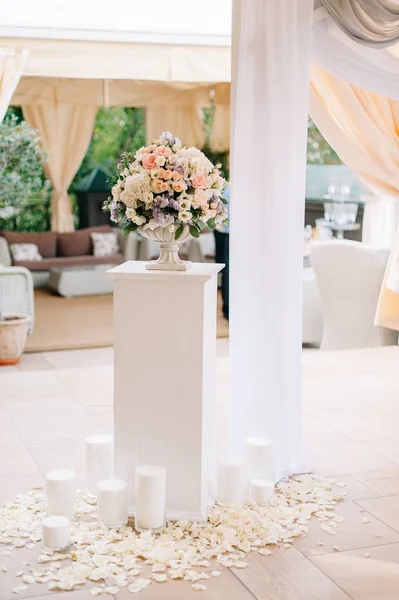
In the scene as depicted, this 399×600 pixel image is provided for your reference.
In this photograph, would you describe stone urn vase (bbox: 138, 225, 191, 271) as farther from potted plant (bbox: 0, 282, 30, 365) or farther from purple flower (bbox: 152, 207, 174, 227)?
potted plant (bbox: 0, 282, 30, 365)

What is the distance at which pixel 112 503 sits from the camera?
3.18 metres

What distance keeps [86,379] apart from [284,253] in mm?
2304

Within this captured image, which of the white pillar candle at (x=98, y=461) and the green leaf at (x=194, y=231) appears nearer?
the green leaf at (x=194, y=231)

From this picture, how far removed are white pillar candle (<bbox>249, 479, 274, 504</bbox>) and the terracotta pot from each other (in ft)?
10.4

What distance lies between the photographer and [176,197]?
10.4 ft

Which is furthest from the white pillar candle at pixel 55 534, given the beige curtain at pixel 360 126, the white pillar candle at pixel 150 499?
the beige curtain at pixel 360 126

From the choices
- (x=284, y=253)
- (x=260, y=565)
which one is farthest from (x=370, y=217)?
(x=260, y=565)

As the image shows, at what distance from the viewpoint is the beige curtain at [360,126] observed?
462cm

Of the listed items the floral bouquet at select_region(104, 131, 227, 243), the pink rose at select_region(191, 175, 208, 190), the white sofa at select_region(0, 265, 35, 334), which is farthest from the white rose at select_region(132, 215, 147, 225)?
the white sofa at select_region(0, 265, 35, 334)

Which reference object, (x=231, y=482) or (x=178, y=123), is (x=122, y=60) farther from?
(x=178, y=123)

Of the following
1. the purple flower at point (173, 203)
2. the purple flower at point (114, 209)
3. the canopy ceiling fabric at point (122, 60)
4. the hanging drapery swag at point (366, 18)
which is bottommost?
the purple flower at point (114, 209)

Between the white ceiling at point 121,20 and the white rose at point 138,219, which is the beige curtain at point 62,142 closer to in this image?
the white ceiling at point 121,20

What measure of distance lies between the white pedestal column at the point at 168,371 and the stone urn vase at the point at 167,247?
0.13ft

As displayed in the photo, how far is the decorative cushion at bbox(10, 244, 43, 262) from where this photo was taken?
9766 millimetres
